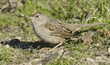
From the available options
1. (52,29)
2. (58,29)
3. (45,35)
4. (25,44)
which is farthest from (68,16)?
(25,44)

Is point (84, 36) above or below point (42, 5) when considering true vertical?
below

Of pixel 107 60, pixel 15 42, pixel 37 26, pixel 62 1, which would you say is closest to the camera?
pixel 107 60

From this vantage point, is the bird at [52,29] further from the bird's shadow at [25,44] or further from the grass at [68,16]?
the bird's shadow at [25,44]

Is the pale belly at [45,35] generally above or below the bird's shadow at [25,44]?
above

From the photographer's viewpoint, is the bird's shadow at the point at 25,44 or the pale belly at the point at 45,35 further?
the bird's shadow at the point at 25,44

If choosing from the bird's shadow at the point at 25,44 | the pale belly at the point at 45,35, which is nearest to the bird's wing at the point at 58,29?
the pale belly at the point at 45,35

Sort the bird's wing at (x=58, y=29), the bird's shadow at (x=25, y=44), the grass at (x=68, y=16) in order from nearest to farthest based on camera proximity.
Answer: the grass at (x=68, y=16) < the bird's wing at (x=58, y=29) < the bird's shadow at (x=25, y=44)

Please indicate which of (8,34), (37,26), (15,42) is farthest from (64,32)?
(8,34)

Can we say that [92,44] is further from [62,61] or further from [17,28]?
[17,28]
